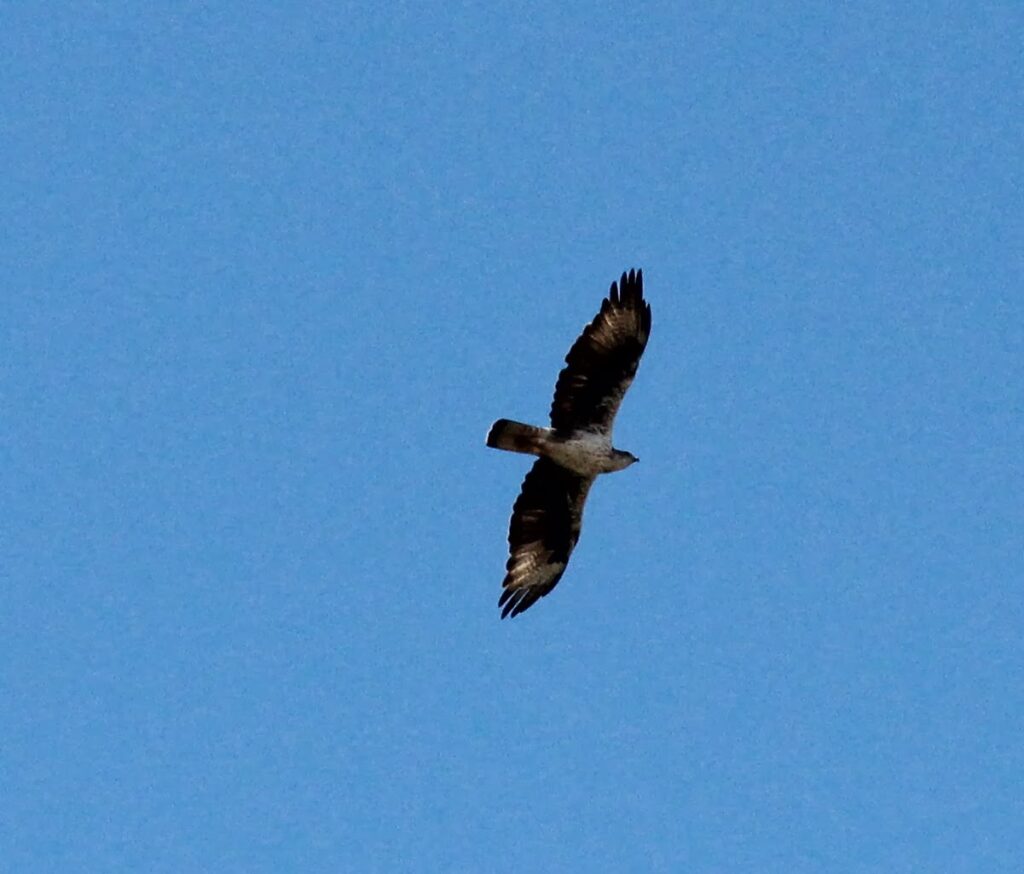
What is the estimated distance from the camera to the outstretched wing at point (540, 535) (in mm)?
26422

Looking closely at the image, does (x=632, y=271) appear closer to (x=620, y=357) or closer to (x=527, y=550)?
(x=620, y=357)

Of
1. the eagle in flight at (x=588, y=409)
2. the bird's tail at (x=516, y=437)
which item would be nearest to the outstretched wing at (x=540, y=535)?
the eagle in flight at (x=588, y=409)

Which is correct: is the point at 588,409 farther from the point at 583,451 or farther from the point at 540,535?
the point at 540,535

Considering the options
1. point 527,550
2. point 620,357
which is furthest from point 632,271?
point 527,550

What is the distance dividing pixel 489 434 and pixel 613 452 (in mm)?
1381

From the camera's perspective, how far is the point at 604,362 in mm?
25453

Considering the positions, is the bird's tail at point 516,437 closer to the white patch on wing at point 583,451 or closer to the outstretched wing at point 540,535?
the white patch on wing at point 583,451

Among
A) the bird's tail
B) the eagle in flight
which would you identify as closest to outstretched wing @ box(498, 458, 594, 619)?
→ the eagle in flight

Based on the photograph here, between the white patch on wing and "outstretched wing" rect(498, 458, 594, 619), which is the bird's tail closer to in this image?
the white patch on wing

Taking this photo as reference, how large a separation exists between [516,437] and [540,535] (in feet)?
5.18

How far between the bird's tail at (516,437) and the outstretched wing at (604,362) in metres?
0.21

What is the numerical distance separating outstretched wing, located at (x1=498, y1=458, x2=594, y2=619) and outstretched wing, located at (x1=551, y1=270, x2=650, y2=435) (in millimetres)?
970

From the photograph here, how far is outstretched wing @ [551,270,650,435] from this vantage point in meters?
25.3

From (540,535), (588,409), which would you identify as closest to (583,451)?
(588,409)
